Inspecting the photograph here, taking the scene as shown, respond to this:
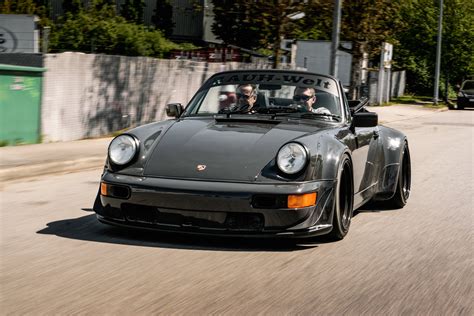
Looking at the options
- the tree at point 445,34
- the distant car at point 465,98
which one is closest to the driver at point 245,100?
the distant car at point 465,98

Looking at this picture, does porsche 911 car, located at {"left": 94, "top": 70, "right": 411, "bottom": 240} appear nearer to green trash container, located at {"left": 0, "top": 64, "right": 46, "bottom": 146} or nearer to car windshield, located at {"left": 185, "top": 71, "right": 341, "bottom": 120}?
car windshield, located at {"left": 185, "top": 71, "right": 341, "bottom": 120}

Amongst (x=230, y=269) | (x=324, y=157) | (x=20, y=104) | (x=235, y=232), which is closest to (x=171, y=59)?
(x=20, y=104)

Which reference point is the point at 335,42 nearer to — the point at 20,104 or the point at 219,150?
the point at 20,104

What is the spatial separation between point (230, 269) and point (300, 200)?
0.74 metres

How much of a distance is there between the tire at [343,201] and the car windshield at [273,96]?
717 mm

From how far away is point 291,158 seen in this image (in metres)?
5.96

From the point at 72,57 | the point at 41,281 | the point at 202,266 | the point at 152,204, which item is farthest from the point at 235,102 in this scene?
the point at 72,57

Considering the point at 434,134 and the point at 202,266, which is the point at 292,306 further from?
the point at 434,134

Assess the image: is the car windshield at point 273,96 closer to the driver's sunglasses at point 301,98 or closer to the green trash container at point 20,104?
the driver's sunglasses at point 301,98

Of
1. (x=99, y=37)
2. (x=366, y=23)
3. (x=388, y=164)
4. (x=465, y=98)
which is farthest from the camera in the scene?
(x=99, y=37)

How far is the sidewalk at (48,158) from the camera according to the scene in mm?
10539

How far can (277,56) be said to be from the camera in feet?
74.2

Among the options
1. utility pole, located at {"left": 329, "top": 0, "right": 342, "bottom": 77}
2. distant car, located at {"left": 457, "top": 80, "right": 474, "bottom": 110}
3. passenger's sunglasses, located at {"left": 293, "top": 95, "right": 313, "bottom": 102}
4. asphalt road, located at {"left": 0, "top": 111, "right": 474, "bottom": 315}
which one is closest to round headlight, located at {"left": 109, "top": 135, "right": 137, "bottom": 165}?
asphalt road, located at {"left": 0, "top": 111, "right": 474, "bottom": 315}

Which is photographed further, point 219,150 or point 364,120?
point 364,120
